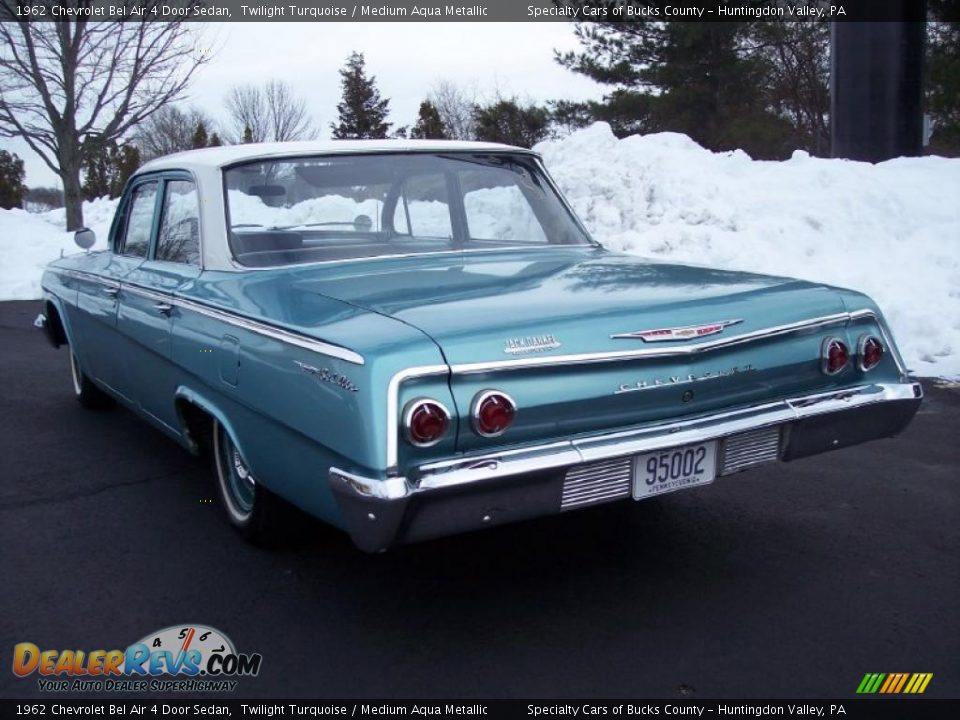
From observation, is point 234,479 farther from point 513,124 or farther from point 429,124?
point 429,124

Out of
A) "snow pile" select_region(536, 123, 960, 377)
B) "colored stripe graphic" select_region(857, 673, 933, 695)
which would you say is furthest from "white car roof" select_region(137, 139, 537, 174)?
"snow pile" select_region(536, 123, 960, 377)

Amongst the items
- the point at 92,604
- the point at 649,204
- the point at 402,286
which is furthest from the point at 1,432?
the point at 649,204

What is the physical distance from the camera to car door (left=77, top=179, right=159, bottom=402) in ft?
16.1

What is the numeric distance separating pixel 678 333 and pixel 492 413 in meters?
0.71

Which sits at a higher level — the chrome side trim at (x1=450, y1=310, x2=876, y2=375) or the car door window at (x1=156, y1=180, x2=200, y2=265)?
the car door window at (x1=156, y1=180, x2=200, y2=265)

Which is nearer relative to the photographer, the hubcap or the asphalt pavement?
the asphalt pavement

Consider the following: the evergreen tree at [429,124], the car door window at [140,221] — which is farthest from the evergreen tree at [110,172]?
the car door window at [140,221]

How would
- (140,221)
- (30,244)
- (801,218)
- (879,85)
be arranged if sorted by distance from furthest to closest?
(30,244), (879,85), (801,218), (140,221)

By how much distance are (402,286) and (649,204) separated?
8501mm

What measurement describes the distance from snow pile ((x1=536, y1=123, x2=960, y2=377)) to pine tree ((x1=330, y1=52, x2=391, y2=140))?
27.5 metres

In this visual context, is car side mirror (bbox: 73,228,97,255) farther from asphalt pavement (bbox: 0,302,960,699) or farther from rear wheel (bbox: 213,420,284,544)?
rear wheel (bbox: 213,420,284,544)

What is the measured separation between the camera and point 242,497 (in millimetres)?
4008

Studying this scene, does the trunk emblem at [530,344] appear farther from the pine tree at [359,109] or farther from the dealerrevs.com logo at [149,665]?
the pine tree at [359,109]

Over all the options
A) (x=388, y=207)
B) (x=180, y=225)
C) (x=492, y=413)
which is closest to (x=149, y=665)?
(x=492, y=413)
